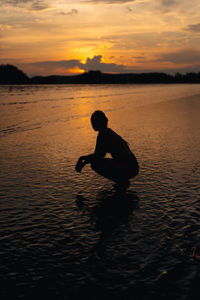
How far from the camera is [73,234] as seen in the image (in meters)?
4.74

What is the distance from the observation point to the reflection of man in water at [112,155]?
640 centimetres

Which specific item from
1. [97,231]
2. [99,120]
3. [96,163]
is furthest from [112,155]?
[97,231]

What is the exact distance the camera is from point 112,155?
268 inches

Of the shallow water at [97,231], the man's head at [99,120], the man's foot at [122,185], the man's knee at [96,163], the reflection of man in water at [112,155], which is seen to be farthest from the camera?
the man's foot at [122,185]

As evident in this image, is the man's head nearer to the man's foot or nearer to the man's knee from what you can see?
the man's knee

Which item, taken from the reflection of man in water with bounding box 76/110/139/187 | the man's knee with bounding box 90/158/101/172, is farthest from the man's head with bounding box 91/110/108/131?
the man's knee with bounding box 90/158/101/172

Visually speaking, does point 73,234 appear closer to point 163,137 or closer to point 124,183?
point 124,183

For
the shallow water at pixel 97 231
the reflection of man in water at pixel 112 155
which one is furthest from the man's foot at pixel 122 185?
the shallow water at pixel 97 231

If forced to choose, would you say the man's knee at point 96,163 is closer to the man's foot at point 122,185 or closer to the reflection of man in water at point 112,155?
the reflection of man in water at point 112,155

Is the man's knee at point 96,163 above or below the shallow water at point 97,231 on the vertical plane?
above

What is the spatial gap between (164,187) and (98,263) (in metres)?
3.28

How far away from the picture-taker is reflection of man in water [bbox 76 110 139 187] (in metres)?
6.40

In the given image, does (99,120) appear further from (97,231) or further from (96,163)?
(97,231)

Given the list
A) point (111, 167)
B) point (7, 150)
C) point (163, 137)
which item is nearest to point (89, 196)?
point (111, 167)
